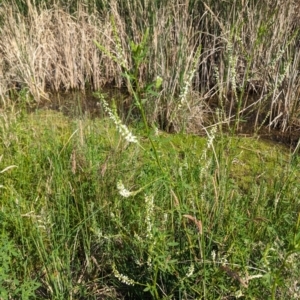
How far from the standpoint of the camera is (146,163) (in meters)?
2.28

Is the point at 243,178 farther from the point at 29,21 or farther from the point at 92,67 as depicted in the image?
the point at 29,21

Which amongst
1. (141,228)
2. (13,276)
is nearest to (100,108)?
(141,228)

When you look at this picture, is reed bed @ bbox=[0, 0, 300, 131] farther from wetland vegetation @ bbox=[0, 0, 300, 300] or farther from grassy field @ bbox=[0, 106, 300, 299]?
grassy field @ bbox=[0, 106, 300, 299]

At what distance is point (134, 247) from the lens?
1806 millimetres

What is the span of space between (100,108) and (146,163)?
5.05ft

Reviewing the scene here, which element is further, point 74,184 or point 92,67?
point 92,67

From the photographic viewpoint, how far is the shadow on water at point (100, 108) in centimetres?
351

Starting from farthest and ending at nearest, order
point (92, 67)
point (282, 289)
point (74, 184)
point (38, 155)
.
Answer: point (92, 67) → point (38, 155) → point (74, 184) → point (282, 289)

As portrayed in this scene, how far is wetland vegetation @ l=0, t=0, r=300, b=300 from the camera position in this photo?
157cm

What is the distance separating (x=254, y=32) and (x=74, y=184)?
2343 millimetres

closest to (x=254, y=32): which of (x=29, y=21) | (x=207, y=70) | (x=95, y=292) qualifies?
(x=207, y=70)

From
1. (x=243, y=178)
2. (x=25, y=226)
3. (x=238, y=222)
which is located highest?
Answer: (x=238, y=222)

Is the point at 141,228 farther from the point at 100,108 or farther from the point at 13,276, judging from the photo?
the point at 100,108

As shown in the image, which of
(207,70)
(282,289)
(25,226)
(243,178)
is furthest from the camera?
(207,70)
